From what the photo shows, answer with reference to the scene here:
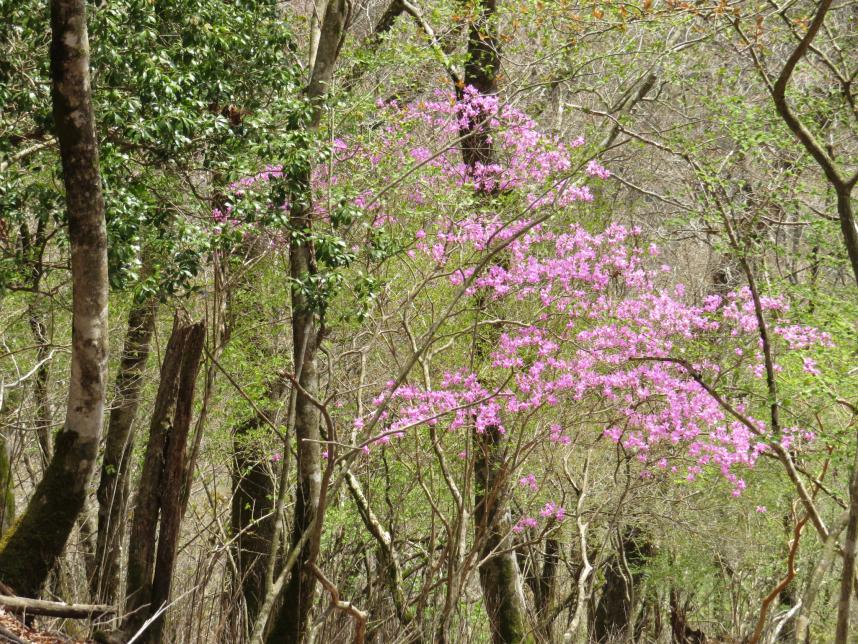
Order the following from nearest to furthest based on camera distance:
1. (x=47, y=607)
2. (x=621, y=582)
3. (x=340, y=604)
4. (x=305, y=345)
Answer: (x=340, y=604) → (x=47, y=607) → (x=305, y=345) → (x=621, y=582)

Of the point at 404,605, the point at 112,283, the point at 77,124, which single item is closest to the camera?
the point at 77,124

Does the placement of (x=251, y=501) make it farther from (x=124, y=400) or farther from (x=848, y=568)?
(x=848, y=568)

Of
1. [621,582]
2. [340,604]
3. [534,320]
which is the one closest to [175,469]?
[340,604]

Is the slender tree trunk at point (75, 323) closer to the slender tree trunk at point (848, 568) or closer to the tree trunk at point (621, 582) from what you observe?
the slender tree trunk at point (848, 568)

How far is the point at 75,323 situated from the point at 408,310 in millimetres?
3497

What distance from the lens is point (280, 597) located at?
5816mm

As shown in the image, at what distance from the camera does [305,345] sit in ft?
18.5

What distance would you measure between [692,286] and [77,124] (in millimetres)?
10633

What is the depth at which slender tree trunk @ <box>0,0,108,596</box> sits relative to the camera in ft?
13.9

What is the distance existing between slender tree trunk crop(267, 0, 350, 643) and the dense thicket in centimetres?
3

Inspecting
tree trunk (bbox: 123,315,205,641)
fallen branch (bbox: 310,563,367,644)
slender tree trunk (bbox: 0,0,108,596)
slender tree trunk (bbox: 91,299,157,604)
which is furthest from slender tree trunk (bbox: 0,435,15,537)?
fallen branch (bbox: 310,563,367,644)

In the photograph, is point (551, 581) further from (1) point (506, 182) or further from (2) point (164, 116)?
(2) point (164, 116)

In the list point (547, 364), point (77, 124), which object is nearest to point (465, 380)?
point (547, 364)

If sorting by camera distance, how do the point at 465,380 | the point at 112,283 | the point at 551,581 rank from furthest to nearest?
1. the point at 551,581
2. the point at 465,380
3. the point at 112,283
